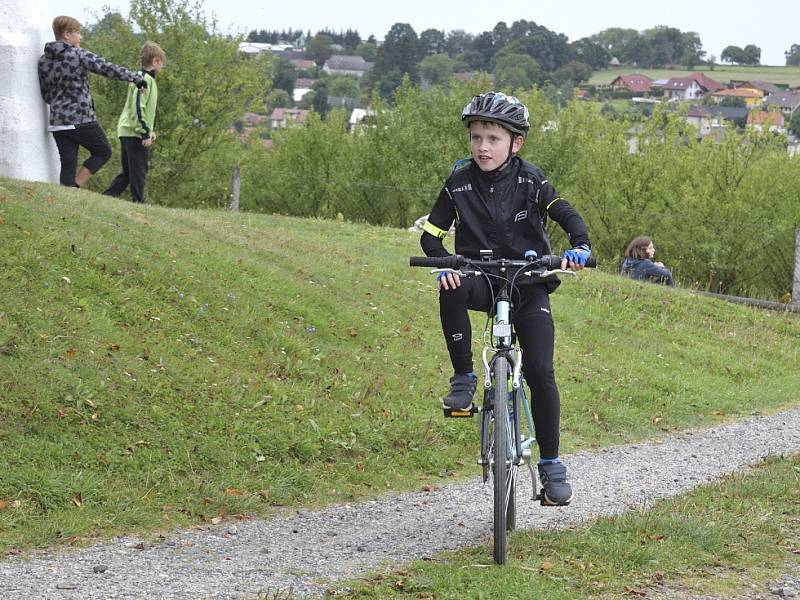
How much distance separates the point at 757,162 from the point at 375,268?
2266 cm

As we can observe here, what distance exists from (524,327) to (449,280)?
0.51 metres

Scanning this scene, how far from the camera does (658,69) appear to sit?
156625 millimetres

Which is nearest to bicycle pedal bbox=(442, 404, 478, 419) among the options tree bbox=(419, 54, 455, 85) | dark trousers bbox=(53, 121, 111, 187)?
dark trousers bbox=(53, 121, 111, 187)

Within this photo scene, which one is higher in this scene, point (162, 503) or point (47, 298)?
point (47, 298)

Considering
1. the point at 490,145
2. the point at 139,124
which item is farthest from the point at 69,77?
the point at 490,145

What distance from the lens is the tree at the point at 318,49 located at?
156m

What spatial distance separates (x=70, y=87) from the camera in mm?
13719

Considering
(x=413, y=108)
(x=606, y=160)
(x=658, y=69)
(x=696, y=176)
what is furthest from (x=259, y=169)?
(x=658, y=69)

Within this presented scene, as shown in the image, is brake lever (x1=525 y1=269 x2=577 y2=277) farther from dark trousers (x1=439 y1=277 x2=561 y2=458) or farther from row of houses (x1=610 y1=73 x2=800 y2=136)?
row of houses (x1=610 y1=73 x2=800 y2=136)

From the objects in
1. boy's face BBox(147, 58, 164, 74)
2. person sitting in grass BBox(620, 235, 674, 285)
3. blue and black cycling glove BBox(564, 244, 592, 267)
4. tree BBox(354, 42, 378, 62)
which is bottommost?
person sitting in grass BBox(620, 235, 674, 285)

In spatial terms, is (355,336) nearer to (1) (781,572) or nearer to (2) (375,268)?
(2) (375,268)

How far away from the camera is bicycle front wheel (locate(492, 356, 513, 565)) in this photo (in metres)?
5.81

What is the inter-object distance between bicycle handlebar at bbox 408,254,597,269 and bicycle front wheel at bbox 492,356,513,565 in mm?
494

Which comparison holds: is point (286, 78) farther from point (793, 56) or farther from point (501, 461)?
point (501, 461)
